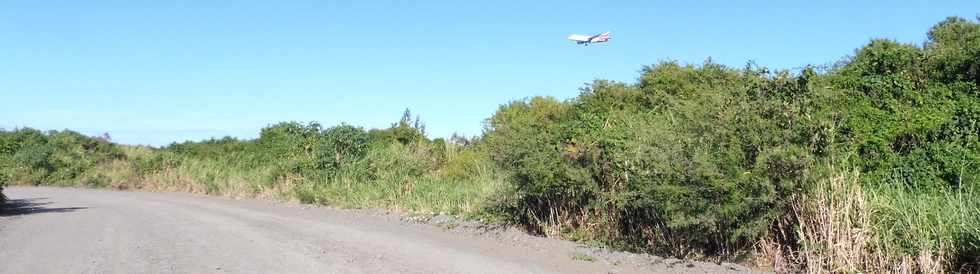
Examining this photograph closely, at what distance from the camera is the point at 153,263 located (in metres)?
10.3

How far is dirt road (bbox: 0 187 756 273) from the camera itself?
10195mm

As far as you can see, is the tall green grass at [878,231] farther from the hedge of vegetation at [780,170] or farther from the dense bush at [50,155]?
the dense bush at [50,155]

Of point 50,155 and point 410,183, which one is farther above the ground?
point 50,155

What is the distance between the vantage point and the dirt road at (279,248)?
1020 cm

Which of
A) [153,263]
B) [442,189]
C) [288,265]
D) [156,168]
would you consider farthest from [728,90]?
[156,168]

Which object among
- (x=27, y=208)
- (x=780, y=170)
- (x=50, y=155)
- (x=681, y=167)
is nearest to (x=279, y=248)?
(x=681, y=167)

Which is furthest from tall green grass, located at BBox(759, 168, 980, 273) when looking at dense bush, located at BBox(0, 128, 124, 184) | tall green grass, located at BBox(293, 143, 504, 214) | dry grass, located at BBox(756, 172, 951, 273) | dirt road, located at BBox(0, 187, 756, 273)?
dense bush, located at BBox(0, 128, 124, 184)

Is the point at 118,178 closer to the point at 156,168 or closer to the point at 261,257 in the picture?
the point at 156,168

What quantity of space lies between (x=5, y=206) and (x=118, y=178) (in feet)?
53.0

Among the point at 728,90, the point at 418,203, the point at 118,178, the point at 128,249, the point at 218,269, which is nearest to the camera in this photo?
the point at 218,269

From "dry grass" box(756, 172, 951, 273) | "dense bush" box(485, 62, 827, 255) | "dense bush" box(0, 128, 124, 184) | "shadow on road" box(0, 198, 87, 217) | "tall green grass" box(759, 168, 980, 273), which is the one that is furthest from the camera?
"dense bush" box(0, 128, 124, 184)

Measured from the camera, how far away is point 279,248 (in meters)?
12.0

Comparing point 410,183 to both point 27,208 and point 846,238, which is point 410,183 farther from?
point 846,238

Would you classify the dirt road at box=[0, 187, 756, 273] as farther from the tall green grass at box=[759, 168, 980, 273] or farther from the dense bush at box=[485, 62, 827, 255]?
the tall green grass at box=[759, 168, 980, 273]
